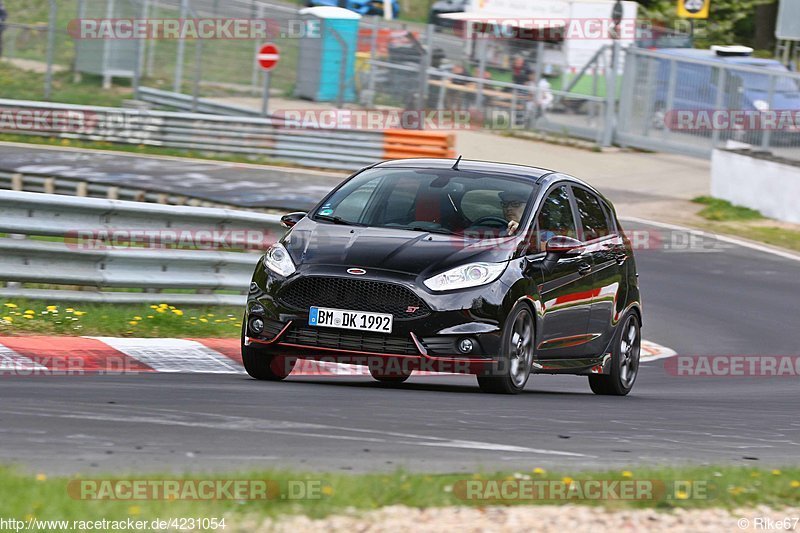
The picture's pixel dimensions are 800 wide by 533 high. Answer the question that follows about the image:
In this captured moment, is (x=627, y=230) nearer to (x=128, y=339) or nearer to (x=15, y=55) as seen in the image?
(x=128, y=339)

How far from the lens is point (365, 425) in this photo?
284 inches

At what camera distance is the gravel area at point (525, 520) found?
511 cm

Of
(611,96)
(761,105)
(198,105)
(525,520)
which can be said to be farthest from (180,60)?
(525,520)

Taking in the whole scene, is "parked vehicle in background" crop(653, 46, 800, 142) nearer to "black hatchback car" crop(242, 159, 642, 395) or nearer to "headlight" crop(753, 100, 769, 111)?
"headlight" crop(753, 100, 769, 111)

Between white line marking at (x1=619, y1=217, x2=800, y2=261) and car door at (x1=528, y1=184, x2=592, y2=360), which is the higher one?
car door at (x1=528, y1=184, x2=592, y2=360)

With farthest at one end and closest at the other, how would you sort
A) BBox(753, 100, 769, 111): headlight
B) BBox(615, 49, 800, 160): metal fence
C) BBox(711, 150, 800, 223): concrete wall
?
BBox(753, 100, 769, 111): headlight → BBox(615, 49, 800, 160): metal fence → BBox(711, 150, 800, 223): concrete wall

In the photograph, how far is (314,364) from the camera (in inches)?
437

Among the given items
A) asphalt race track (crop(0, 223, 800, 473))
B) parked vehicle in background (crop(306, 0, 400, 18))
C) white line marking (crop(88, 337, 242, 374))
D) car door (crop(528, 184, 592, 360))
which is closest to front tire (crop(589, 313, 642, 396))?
asphalt race track (crop(0, 223, 800, 473))

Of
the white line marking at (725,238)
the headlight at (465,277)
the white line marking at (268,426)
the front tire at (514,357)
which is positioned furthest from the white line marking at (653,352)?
the white line marking at (268,426)

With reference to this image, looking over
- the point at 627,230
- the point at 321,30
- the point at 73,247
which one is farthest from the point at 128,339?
the point at 321,30

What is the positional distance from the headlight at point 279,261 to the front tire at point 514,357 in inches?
55.4

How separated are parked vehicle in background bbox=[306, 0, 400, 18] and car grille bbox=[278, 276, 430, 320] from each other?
37422 millimetres

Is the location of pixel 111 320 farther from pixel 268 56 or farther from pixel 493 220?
pixel 268 56

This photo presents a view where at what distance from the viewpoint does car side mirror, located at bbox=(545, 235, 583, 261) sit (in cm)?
970
